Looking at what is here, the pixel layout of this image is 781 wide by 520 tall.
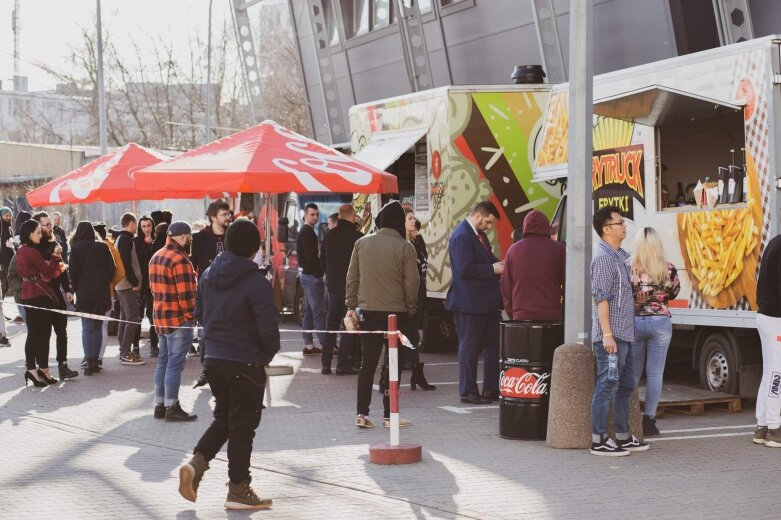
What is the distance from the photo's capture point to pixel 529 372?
10.3 meters

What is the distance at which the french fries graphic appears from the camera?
37.7 feet

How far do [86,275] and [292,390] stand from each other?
303 centimetres

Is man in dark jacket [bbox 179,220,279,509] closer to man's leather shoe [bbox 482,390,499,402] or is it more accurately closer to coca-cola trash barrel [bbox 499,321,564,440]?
coca-cola trash barrel [bbox 499,321,564,440]

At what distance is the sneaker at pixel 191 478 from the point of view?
7.87 metres

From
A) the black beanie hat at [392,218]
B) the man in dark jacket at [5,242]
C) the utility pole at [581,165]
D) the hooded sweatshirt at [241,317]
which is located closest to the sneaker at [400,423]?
the black beanie hat at [392,218]

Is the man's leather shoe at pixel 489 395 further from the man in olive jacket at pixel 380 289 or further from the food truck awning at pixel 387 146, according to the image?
the food truck awning at pixel 387 146

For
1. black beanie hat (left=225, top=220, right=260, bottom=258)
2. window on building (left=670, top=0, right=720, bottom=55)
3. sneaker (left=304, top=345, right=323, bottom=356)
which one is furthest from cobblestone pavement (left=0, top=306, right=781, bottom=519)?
window on building (left=670, top=0, right=720, bottom=55)

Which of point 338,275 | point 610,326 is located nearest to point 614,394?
point 610,326

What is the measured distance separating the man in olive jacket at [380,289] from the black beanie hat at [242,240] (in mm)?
2841

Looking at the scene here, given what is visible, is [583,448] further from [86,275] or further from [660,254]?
[86,275]

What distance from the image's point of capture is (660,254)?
10.3 metres

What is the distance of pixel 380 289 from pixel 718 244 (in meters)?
3.25

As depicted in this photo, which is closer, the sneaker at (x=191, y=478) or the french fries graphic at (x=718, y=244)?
the sneaker at (x=191, y=478)

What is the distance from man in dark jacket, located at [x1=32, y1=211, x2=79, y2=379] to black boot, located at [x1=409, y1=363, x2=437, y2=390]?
13.4 ft
